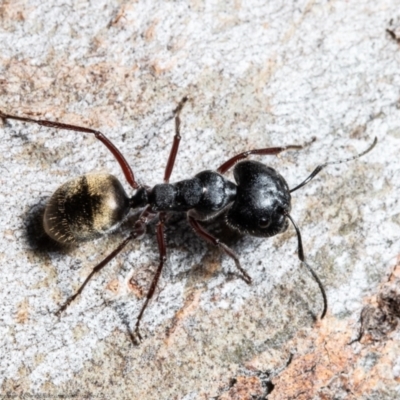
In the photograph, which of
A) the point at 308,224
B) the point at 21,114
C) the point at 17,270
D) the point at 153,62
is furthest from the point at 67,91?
the point at 308,224

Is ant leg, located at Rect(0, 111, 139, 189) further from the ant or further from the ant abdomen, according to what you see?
the ant abdomen

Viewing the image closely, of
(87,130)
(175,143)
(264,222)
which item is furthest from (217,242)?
(87,130)

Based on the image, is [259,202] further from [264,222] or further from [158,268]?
[158,268]

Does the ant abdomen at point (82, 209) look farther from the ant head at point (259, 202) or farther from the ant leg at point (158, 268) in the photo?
the ant head at point (259, 202)

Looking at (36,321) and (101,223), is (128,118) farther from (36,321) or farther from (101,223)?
(36,321)

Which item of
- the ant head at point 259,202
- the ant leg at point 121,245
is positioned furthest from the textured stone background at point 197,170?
the ant head at point 259,202

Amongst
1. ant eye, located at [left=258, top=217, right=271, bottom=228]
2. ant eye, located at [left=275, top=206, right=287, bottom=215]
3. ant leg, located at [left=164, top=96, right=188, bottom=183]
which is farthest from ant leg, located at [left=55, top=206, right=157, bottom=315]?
ant eye, located at [left=275, top=206, right=287, bottom=215]
